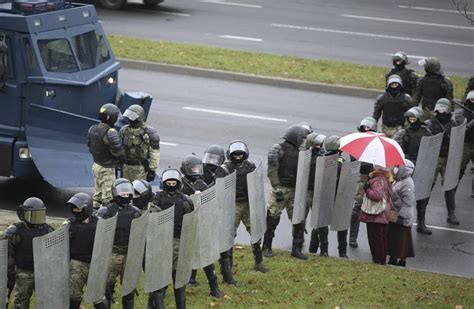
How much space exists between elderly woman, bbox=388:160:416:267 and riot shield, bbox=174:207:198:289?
12.5 ft

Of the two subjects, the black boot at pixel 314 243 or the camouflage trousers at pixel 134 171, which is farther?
the camouflage trousers at pixel 134 171

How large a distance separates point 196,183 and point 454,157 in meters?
5.68

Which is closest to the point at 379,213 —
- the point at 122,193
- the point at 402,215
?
the point at 402,215

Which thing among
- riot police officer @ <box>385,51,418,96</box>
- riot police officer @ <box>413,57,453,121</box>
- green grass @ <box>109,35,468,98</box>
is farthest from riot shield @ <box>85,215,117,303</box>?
green grass @ <box>109,35,468,98</box>

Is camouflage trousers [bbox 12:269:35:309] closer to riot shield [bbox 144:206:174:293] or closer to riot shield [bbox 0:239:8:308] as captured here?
riot shield [bbox 0:239:8:308]

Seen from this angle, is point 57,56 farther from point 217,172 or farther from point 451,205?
point 451,205

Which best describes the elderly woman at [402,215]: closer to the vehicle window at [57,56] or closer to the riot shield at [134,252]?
the riot shield at [134,252]

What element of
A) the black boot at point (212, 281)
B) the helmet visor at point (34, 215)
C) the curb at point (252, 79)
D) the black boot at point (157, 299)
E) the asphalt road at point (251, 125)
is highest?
the helmet visor at point (34, 215)

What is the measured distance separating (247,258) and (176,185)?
9.05 ft

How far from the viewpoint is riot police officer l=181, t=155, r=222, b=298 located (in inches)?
521

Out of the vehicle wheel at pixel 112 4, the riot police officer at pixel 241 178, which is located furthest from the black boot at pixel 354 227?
the vehicle wheel at pixel 112 4

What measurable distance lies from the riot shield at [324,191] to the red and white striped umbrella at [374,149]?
29cm

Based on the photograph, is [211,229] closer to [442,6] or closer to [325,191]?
[325,191]

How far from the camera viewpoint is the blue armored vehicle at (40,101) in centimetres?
1664
